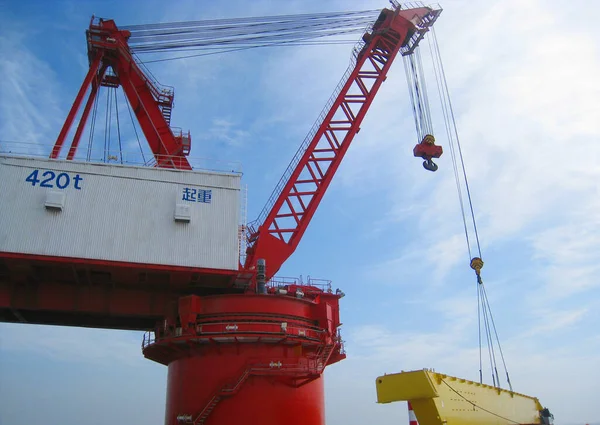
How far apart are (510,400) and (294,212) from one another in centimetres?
1586

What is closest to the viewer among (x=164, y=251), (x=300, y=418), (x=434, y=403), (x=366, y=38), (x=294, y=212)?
(x=434, y=403)

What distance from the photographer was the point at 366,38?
38.3 metres

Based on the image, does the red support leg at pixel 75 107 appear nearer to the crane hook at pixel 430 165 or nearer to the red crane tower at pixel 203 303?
the red crane tower at pixel 203 303

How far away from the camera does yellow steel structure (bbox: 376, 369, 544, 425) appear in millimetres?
21047

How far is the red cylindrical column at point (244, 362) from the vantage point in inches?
1024

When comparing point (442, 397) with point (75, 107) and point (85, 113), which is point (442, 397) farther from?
point (85, 113)

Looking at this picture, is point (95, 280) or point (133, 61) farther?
point (133, 61)

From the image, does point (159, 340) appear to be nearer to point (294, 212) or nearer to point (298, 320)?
point (298, 320)

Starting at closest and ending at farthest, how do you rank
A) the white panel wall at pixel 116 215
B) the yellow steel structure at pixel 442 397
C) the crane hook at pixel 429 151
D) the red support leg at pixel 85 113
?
1. the yellow steel structure at pixel 442 397
2. the white panel wall at pixel 116 215
3. the red support leg at pixel 85 113
4. the crane hook at pixel 429 151

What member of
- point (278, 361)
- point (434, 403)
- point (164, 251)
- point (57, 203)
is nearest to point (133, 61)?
point (57, 203)

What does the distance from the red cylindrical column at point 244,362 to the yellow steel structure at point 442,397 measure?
229 inches

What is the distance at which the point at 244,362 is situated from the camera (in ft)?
87.5

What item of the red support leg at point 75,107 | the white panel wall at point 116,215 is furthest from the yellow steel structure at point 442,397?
the red support leg at point 75,107

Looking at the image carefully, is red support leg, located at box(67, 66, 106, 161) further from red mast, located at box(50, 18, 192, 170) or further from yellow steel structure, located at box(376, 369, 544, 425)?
yellow steel structure, located at box(376, 369, 544, 425)
